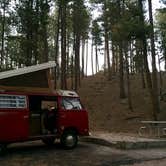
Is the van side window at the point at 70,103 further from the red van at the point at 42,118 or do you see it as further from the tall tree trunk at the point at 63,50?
the tall tree trunk at the point at 63,50

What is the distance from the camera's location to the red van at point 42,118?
44.2 ft

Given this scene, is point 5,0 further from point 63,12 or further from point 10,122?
point 10,122

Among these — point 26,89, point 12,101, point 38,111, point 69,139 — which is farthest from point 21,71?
point 69,139

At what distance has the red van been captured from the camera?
13.5m

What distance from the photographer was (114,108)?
32.0 m

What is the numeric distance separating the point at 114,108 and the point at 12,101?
19025 millimetres

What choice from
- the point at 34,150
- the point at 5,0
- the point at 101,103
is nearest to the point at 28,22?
the point at 5,0

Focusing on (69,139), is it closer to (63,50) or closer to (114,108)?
(114,108)

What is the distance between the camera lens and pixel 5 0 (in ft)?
113

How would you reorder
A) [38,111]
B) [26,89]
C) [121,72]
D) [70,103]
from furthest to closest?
1. [121,72]
2. [70,103]
3. [38,111]
4. [26,89]

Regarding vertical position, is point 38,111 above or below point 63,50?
below

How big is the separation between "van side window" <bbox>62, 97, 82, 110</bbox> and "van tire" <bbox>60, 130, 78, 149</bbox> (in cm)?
96

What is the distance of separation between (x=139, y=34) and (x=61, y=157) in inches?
542

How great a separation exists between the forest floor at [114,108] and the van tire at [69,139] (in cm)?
961
